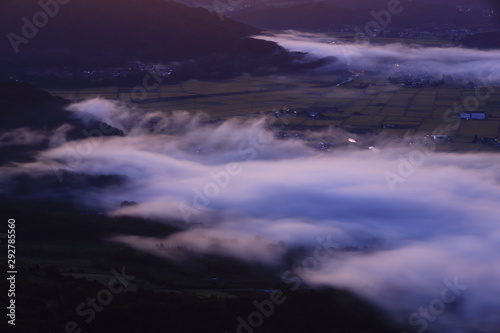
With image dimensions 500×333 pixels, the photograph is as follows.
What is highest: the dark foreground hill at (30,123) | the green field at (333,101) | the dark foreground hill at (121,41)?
the dark foreground hill at (121,41)

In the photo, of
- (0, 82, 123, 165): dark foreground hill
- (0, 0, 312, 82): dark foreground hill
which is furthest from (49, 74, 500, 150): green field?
(0, 82, 123, 165): dark foreground hill

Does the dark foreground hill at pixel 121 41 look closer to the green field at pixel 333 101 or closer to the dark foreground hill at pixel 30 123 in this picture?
the green field at pixel 333 101


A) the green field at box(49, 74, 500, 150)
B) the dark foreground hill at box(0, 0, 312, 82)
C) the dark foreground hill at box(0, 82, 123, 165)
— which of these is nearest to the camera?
the dark foreground hill at box(0, 82, 123, 165)

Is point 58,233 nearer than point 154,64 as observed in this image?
Yes

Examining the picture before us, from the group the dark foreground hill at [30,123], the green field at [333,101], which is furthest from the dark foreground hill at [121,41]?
the dark foreground hill at [30,123]

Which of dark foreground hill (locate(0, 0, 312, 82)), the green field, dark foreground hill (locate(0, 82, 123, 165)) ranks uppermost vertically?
dark foreground hill (locate(0, 0, 312, 82))

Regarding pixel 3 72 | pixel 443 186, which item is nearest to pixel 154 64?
pixel 3 72

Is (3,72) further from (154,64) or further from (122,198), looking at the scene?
(122,198)

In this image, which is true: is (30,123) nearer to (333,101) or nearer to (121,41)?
(333,101)

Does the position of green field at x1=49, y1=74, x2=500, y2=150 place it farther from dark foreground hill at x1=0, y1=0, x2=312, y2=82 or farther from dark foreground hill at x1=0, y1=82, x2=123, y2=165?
dark foreground hill at x1=0, y1=82, x2=123, y2=165
